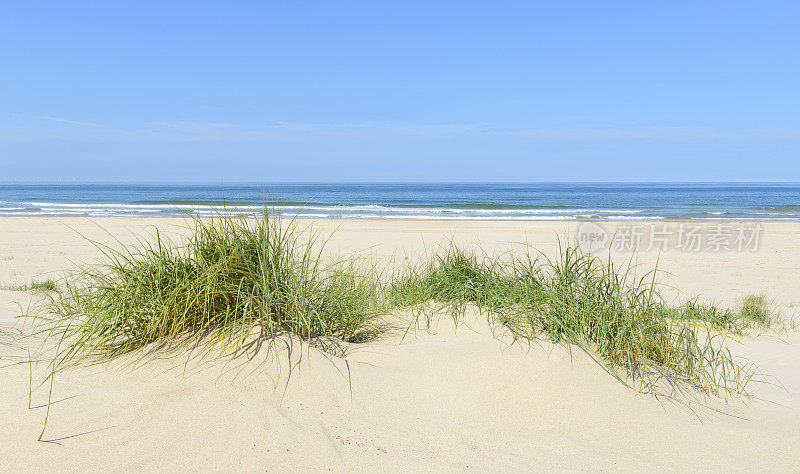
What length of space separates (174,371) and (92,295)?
925 mm

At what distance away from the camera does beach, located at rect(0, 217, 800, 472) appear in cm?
227

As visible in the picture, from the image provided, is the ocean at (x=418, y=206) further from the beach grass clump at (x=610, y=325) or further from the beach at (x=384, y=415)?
the beach grass clump at (x=610, y=325)

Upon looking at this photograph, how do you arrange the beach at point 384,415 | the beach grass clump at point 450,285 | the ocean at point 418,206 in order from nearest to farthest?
1. the beach at point 384,415
2. the beach grass clump at point 450,285
3. the ocean at point 418,206

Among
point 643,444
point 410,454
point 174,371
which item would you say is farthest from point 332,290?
point 643,444

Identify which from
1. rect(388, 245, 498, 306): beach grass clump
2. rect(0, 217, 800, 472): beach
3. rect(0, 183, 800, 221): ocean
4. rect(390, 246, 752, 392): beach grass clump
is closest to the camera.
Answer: rect(0, 217, 800, 472): beach

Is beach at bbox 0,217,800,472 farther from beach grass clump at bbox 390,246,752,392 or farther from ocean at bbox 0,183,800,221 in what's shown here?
ocean at bbox 0,183,800,221

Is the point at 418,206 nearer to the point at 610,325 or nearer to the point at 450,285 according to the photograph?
the point at 450,285

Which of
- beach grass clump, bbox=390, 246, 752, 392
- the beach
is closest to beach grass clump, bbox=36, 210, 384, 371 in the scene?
the beach

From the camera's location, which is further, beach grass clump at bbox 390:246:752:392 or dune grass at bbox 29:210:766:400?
beach grass clump at bbox 390:246:752:392

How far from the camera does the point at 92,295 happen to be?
3.18 meters

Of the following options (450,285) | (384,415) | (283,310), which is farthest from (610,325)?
(283,310)

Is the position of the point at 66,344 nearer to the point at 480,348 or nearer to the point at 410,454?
the point at 410,454

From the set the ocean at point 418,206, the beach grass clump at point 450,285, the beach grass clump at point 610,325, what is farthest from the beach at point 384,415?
the ocean at point 418,206

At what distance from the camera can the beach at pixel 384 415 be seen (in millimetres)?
2271
